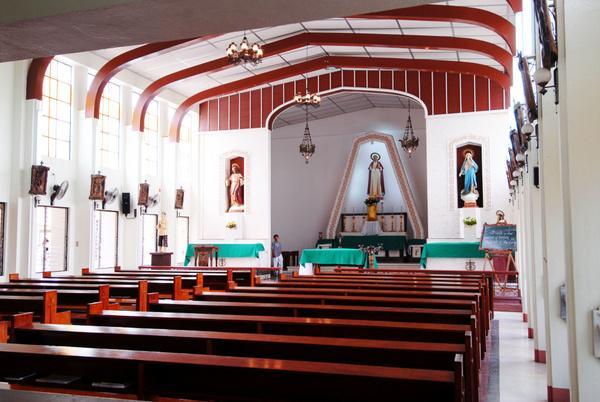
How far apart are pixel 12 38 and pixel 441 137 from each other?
1308cm

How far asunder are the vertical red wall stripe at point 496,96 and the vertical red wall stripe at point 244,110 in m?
6.99

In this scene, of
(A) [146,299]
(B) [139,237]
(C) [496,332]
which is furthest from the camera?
(B) [139,237]

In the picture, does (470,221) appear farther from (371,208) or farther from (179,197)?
(179,197)

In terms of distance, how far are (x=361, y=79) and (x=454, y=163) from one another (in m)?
3.53

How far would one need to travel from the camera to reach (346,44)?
12.7 metres

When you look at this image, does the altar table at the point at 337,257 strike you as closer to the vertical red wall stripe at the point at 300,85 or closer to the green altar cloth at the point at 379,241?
the green altar cloth at the point at 379,241

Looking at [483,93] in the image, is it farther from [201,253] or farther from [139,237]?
[139,237]

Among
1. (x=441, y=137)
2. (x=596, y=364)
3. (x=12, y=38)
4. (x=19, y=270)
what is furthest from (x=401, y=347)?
(x=441, y=137)

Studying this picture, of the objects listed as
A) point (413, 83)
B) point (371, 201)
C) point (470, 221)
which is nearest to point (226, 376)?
point (470, 221)

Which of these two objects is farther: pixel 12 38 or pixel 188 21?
pixel 12 38

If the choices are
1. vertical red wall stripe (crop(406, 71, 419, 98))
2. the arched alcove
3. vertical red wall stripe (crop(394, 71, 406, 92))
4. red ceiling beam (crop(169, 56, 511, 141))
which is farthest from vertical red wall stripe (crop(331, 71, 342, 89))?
the arched alcove

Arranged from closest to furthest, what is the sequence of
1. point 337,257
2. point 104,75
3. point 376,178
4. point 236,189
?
point 104,75
point 337,257
point 236,189
point 376,178

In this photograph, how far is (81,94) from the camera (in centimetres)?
1277

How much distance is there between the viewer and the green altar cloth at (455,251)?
13.6 metres
